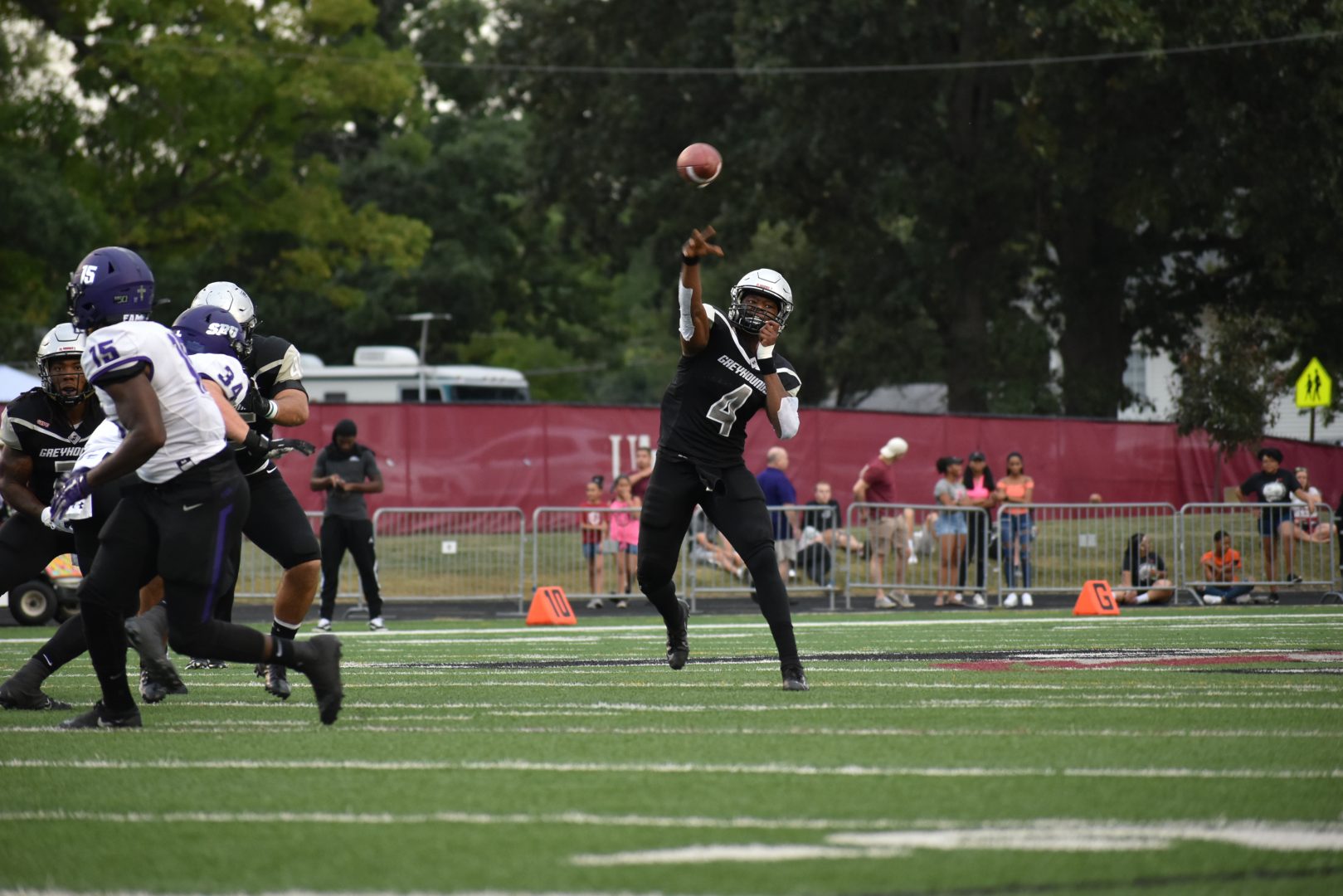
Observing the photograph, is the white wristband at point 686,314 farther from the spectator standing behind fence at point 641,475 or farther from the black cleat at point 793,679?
the spectator standing behind fence at point 641,475

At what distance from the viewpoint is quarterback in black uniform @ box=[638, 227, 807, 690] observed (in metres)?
9.58

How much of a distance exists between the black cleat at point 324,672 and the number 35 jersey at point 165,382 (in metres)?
0.90

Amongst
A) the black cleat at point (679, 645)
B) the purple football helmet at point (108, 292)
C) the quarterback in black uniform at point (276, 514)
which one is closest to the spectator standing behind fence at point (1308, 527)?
the black cleat at point (679, 645)

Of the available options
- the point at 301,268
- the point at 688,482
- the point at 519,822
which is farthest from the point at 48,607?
the point at 301,268

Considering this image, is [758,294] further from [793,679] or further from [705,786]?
[705,786]

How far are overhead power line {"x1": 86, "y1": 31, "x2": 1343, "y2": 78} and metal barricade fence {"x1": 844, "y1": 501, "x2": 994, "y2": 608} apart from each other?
1018 centimetres

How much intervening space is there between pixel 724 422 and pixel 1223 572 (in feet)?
44.4

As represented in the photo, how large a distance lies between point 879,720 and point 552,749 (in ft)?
5.22

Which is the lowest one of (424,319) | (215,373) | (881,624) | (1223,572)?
(881,624)

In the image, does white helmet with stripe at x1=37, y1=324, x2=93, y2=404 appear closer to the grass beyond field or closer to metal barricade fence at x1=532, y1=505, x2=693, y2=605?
the grass beyond field

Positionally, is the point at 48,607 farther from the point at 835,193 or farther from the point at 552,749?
the point at 835,193

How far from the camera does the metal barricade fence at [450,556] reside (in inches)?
880

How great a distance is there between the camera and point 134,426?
7324 mm

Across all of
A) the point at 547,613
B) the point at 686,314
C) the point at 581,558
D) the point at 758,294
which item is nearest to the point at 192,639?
the point at 686,314
